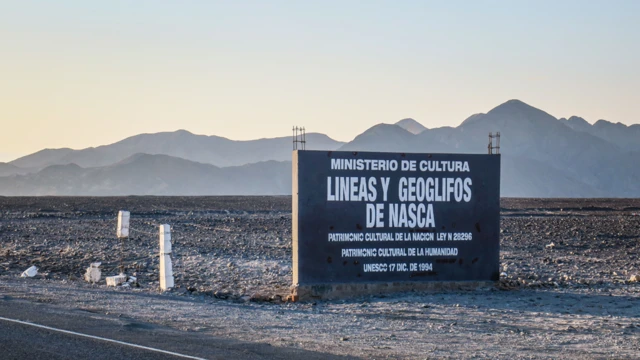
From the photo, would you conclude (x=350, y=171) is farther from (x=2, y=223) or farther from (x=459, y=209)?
(x=2, y=223)

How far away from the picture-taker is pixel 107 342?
9.97 metres

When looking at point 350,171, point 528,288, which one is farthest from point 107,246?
point 528,288

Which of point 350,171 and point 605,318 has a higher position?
point 350,171

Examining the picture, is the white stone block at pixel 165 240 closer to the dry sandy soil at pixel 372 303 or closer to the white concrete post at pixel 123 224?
the dry sandy soil at pixel 372 303

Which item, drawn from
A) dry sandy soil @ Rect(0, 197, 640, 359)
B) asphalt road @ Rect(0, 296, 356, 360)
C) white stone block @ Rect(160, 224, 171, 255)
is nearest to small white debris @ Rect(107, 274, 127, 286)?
dry sandy soil @ Rect(0, 197, 640, 359)

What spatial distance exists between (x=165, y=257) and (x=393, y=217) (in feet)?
15.3

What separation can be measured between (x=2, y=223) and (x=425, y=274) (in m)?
30.6

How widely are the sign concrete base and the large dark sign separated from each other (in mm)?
106

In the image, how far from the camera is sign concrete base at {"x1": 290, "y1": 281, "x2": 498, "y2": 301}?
15.0 meters

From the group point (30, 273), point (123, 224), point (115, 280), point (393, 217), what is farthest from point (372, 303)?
point (30, 273)

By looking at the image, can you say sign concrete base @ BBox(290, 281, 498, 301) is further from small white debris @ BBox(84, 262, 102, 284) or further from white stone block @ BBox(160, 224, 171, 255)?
small white debris @ BBox(84, 262, 102, 284)

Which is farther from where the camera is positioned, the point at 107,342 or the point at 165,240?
the point at 165,240

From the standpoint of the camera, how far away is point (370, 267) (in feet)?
50.9

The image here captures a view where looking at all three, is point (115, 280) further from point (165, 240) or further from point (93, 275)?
point (165, 240)
